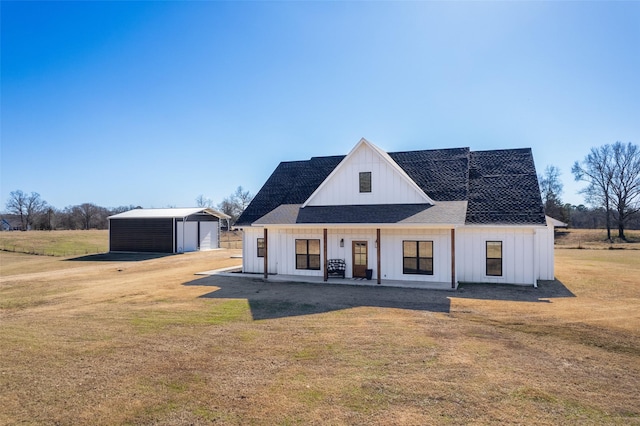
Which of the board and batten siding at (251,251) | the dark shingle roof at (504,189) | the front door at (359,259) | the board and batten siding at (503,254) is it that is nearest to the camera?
the board and batten siding at (503,254)

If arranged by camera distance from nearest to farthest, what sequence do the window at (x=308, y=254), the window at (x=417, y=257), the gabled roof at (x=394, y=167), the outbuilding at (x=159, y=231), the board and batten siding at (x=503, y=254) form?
the board and batten siding at (x=503, y=254) < the window at (x=417, y=257) < the gabled roof at (x=394, y=167) < the window at (x=308, y=254) < the outbuilding at (x=159, y=231)

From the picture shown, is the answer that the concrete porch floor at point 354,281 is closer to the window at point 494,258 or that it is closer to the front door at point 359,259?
the front door at point 359,259

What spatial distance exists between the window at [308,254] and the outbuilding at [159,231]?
18236 millimetres

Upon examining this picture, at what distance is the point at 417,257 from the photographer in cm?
1672

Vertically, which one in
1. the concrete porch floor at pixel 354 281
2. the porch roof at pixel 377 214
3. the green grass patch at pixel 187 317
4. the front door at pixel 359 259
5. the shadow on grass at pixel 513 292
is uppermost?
the porch roof at pixel 377 214

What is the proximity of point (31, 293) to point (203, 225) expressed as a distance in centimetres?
2193

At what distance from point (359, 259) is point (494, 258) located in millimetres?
6072

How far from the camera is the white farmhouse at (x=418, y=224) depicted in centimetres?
1633

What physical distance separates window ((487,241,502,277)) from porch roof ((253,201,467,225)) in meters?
2.16

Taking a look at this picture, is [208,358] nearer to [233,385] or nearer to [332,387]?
[233,385]

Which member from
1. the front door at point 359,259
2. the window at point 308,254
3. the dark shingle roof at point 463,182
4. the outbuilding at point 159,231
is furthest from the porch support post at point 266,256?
the outbuilding at point 159,231

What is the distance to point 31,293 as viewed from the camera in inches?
612

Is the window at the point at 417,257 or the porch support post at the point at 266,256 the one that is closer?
the window at the point at 417,257

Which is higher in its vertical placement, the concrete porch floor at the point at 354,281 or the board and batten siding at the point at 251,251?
the board and batten siding at the point at 251,251
